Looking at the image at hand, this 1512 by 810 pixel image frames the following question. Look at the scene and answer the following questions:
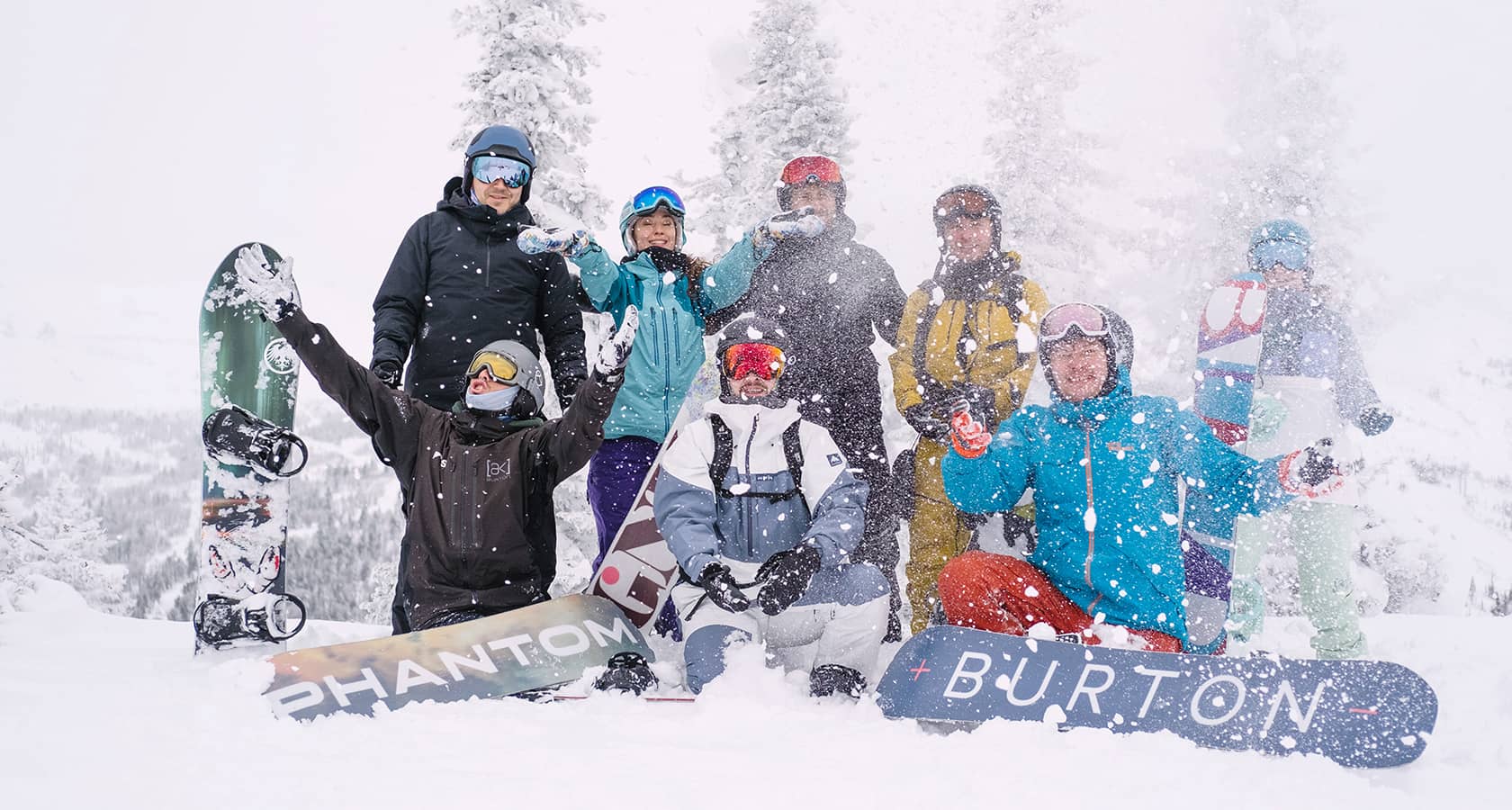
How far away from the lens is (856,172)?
1206cm

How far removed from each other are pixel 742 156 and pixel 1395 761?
10.5 meters

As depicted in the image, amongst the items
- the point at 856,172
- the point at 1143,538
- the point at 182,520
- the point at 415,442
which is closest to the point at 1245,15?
the point at 856,172

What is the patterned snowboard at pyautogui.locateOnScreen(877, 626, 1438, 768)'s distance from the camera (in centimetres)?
334

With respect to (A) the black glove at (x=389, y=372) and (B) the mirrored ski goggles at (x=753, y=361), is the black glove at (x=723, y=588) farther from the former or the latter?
(A) the black glove at (x=389, y=372)

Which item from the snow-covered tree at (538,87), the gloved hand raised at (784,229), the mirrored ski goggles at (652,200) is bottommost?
the gloved hand raised at (784,229)

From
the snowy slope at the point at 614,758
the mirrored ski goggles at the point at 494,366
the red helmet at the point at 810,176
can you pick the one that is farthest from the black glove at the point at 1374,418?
the mirrored ski goggles at the point at 494,366

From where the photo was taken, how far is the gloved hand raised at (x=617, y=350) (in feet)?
13.1

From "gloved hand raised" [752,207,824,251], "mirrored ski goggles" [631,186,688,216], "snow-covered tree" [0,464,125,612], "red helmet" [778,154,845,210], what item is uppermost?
"red helmet" [778,154,845,210]

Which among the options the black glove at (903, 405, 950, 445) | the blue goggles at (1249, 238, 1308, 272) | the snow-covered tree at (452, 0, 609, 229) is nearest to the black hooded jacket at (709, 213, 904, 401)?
the black glove at (903, 405, 950, 445)

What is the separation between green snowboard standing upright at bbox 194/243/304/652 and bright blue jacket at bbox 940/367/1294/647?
3.53m

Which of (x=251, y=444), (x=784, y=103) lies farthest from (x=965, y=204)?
(x=784, y=103)

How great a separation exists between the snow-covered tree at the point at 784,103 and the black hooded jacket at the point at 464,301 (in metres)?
6.57

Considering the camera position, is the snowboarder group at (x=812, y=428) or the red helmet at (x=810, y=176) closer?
the snowboarder group at (x=812, y=428)

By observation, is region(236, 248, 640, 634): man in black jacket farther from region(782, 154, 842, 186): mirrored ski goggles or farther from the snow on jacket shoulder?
region(782, 154, 842, 186): mirrored ski goggles
